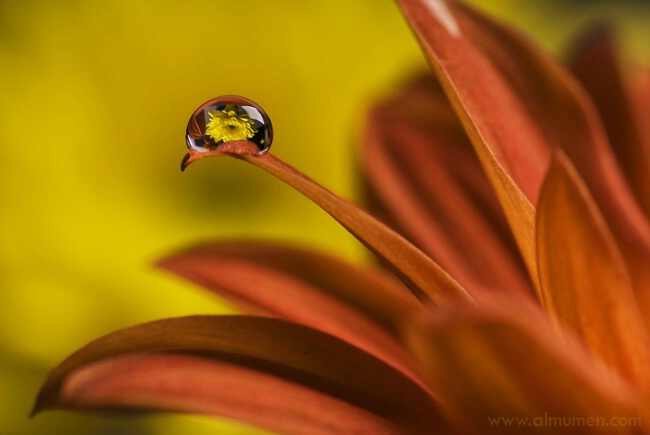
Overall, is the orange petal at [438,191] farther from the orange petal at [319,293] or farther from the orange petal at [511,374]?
the orange petal at [511,374]

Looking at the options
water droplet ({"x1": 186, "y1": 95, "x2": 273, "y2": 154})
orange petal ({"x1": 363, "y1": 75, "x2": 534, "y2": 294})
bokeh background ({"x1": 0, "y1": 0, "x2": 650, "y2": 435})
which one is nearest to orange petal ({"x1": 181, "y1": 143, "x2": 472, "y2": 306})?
water droplet ({"x1": 186, "y1": 95, "x2": 273, "y2": 154})

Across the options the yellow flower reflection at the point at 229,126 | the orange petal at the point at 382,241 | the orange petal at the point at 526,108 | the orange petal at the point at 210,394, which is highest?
the orange petal at the point at 526,108

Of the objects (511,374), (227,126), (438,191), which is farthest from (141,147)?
(511,374)

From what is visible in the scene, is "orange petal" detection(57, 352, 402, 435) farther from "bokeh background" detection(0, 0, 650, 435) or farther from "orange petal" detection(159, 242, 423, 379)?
"bokeh background" detection(0, 0, 650, 435)

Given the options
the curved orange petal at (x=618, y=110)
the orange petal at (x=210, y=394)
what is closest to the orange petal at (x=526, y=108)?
the curved orange petal at (x=618, y=110)

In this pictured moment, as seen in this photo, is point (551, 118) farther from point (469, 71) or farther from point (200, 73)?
point (200, 73)

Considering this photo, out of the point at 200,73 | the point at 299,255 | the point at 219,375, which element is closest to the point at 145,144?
the point at 200,73
